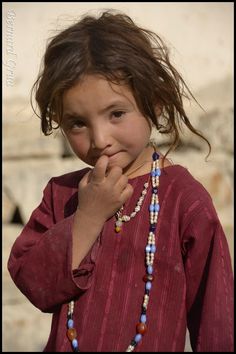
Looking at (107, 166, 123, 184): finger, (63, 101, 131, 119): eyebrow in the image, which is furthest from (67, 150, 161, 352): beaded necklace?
(63, 101, 131, 119): eyebrow

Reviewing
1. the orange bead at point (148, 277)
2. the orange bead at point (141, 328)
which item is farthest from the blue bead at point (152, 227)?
the orange bead at point (141, 328)

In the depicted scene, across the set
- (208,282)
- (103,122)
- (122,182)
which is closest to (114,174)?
(122,182)

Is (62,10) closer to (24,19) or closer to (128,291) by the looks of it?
(24,19)

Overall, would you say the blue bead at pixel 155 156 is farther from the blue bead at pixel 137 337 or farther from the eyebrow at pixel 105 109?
the blue bead at pixel 137 337

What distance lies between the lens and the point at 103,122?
1605 mm

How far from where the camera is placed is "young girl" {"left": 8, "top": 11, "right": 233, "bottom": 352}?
1608 millimetres

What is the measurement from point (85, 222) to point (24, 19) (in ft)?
13.9

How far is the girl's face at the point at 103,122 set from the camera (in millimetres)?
1600

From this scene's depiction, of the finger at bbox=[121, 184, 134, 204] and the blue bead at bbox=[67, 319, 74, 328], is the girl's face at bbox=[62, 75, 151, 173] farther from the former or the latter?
the blue bead at bbox=[67, 319, 74, 328]

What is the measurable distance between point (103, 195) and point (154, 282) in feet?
0.83

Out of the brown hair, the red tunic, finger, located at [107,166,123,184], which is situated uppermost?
the brown hair

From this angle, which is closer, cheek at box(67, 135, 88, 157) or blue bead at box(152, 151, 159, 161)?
cheek at box(67, 135, 88, 157)

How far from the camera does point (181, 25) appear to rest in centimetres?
620

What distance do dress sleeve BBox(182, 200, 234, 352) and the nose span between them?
285mm
